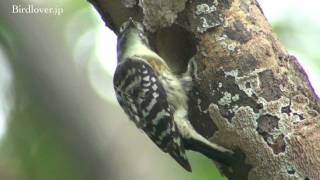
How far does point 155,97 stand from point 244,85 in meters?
0.52

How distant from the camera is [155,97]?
3078mm

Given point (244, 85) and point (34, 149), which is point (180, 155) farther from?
point (34, 149)

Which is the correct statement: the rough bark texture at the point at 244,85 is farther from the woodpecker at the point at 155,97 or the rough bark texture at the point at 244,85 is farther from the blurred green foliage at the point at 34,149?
the blurred green foliage at the point at 34,149

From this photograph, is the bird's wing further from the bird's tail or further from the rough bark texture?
the rough bark texture

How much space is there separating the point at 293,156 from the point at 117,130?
2.56 ft

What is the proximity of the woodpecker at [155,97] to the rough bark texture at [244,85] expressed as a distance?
0.06 meters

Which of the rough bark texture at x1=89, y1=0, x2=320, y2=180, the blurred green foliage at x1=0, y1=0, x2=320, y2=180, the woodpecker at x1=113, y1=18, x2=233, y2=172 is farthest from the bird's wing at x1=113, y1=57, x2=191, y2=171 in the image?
the blurred green foliage at x1=0, y1=0, x2=320, y2=180

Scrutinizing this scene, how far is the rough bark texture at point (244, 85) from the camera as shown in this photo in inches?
101

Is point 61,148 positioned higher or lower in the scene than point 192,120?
higher

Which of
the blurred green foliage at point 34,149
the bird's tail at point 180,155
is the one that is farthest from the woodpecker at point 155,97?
the blurred green foliage at point 34,149

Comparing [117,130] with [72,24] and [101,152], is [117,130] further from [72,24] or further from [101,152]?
[72,24]

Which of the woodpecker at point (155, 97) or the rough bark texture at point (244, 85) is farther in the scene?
the woodpecker at point (155, 97)

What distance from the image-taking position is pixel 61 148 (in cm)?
264

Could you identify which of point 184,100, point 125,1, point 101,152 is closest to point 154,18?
point 125,1
